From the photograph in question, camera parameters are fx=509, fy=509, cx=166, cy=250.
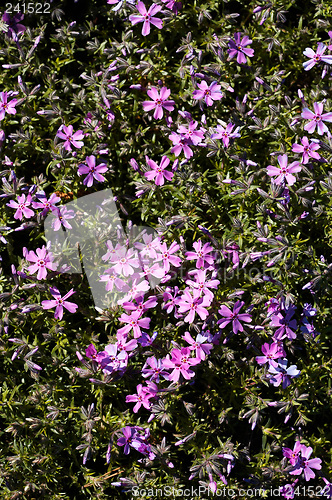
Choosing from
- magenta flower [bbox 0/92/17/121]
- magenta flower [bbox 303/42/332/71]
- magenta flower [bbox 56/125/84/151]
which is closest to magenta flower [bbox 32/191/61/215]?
magenta flower [bbox 56/125/84/151]

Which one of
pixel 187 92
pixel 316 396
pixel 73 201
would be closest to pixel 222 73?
pixel 187 92

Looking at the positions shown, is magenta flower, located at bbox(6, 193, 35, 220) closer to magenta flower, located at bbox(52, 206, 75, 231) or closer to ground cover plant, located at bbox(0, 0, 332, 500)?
ground cover plant, located at bbox(0, 0, 332, 500)

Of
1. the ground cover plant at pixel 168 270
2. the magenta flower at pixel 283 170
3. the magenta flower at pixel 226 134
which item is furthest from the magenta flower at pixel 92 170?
the magenta flower at pixel 283 170

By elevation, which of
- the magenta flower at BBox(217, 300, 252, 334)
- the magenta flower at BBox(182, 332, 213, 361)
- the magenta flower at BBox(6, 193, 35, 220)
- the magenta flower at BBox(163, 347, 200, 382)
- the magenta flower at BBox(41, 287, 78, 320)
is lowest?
the magenta flower at BBox(163, 347, 200, 382)

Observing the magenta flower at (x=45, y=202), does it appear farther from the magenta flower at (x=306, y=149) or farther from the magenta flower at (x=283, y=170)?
the magenta flower at (x=306, y=149)

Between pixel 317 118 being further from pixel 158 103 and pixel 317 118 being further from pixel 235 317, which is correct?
pixel 235 317

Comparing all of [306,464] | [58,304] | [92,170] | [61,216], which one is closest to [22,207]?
[61,216]
